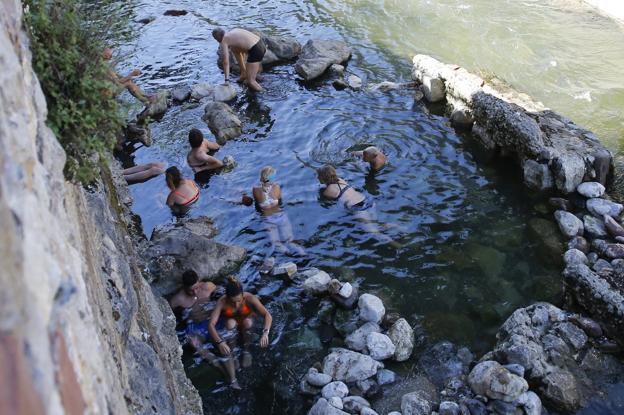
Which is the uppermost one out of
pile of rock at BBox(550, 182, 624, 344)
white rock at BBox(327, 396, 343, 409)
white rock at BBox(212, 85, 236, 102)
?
pile of rock at BBox(550, 182, 624, 344)

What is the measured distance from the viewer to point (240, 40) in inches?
523

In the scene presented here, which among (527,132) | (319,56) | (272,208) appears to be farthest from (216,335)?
(319,56)

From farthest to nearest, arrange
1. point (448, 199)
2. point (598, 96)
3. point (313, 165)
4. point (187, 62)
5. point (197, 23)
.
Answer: point (197, 23), point (187, 62), point (598, 96), point (313, 165), point (448, 199)

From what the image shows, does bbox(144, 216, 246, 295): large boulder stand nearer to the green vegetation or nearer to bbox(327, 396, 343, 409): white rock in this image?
bbox(327, 396, 343, 409): white rock

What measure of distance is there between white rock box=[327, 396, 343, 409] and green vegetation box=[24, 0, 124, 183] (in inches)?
140

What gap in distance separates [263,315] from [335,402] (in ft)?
5.56

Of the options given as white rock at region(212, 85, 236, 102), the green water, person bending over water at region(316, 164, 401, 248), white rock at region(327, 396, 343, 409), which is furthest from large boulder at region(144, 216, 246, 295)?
the green water

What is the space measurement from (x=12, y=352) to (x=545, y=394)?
593cm

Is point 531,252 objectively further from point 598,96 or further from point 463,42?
point 463,42

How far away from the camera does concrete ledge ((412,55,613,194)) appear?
9414mm

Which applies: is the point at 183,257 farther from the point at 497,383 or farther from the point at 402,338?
the point at 497,383

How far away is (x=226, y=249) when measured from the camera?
835 cm

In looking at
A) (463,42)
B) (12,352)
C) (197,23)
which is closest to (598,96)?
(463,42)

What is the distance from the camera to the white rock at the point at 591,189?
359 inches
